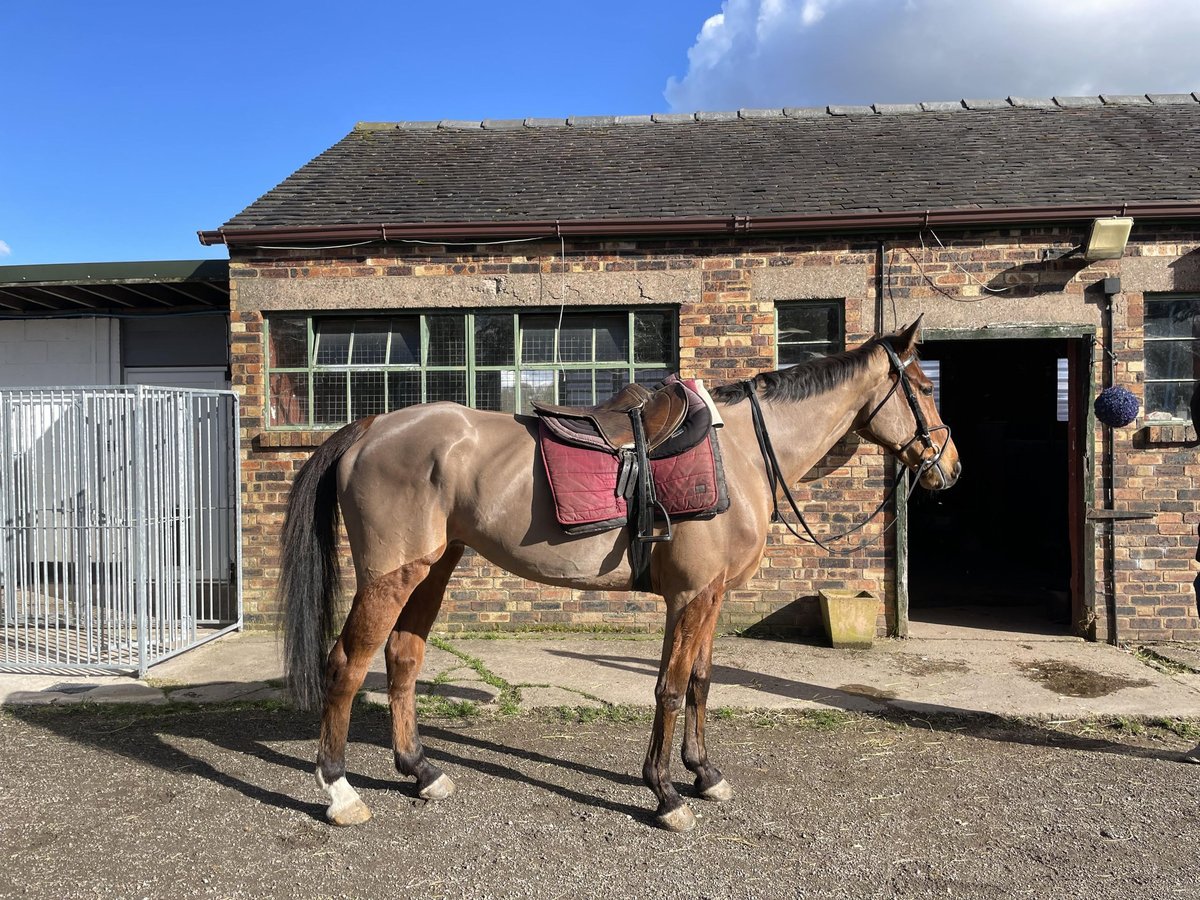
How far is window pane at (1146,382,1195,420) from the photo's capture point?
6.23 m

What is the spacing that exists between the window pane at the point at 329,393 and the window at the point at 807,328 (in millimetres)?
3599

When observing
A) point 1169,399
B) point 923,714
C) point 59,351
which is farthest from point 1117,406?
point 59,351

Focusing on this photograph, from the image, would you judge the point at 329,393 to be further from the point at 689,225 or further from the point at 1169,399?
the point at 1169,399

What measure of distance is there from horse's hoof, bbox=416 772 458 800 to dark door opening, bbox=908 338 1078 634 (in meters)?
7.00

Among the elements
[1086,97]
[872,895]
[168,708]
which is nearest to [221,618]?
[168,708]

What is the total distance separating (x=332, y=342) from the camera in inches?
264

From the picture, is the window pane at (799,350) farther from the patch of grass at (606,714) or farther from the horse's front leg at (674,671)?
the horse's front leg at (674,671)

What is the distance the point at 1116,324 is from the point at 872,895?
204 inches

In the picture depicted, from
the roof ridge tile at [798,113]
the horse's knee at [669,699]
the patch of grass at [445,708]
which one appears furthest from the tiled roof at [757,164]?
the horse's knee at [669,699]

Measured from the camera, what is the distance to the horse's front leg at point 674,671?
3291 millimetres

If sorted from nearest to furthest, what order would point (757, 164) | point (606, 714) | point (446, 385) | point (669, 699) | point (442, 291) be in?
1. point (669, 699)
2. point (606, 714)
3. point (442, 291)
4. point (446, 385)
5. point (757, 164)

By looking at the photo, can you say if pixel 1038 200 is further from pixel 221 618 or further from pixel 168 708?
pixel 221 618

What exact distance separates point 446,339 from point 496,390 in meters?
0.59

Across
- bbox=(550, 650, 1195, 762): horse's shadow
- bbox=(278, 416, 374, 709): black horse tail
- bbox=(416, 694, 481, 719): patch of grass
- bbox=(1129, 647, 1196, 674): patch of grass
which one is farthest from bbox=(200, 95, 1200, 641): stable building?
bbox=(278, 416, 374, 709): black horse tail
